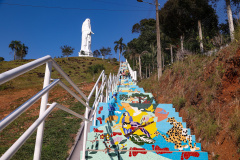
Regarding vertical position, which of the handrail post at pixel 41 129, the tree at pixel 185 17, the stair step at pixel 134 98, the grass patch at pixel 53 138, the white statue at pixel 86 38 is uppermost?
the white statue at pixel 86 38

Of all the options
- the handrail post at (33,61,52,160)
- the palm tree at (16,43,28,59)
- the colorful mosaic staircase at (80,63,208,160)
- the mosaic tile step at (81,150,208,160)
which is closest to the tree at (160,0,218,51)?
the colorful mosaic staircase at (80,63,208,160)

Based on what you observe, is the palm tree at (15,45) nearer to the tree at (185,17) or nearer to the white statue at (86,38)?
the white statue at (86,38)

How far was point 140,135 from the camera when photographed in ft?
10.4

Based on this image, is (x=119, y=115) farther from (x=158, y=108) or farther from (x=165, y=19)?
(x=165, y=19)

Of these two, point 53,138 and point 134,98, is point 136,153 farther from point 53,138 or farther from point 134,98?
point 134,98

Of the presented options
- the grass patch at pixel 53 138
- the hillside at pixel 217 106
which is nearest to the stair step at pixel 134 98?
the hillside at pixel 217 106

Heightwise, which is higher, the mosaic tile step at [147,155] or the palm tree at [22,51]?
the palm tree at [22,51]

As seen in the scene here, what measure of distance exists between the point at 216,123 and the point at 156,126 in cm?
110

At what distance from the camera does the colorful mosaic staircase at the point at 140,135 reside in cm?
263

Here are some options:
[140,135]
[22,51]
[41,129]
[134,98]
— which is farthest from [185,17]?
[22,51]

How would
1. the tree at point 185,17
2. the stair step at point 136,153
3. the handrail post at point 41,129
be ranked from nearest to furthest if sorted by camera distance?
the handrail post at point 41,129
the stair step at point 136,153
the tree at point 185,17

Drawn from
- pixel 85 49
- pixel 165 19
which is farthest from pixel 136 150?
pixel 85 49

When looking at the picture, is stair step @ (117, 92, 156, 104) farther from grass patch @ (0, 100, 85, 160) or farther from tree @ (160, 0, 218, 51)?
tree @ (160, 0, 218, 51)

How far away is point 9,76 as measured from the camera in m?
0.79
